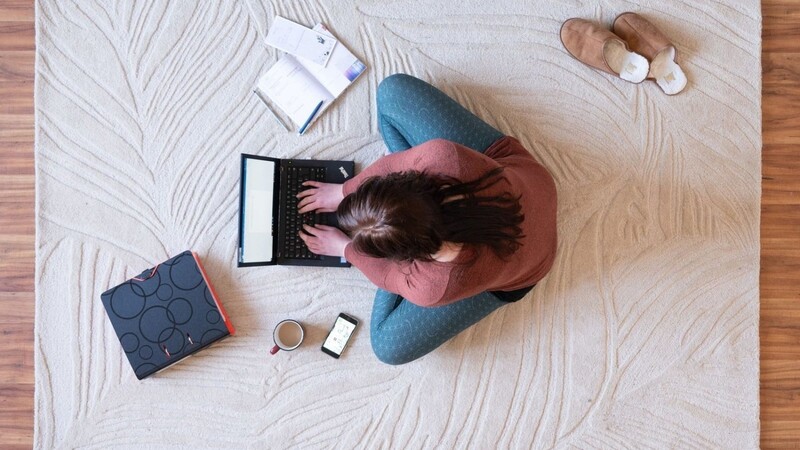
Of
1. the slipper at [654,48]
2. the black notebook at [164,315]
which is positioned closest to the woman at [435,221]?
the black notebook at [164,315]

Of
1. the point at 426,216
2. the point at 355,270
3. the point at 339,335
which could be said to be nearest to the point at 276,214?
the point at 355,270

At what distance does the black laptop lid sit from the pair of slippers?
0.87 m

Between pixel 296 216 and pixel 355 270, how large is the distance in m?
0.22

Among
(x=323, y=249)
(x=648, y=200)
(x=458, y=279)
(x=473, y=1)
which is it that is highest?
(x=473, y=1)

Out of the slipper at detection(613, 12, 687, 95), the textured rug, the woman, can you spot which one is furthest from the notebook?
the slipper at detection(613, 12, 687, 95)

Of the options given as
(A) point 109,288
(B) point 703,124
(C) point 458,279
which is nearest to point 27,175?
(A) point 109,288

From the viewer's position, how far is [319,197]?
1.30 meters

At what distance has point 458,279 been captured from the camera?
36.5 inches

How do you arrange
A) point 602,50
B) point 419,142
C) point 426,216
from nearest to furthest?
point 426,216, point 419,142, point 602,50

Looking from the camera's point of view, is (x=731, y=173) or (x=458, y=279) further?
(x=731, y=173)

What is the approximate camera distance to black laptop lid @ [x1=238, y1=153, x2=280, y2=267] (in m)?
1.33

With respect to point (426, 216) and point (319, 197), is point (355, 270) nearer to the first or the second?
point (319, 197)

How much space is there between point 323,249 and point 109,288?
0.60m

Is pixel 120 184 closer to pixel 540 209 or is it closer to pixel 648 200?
pixel 540 209
